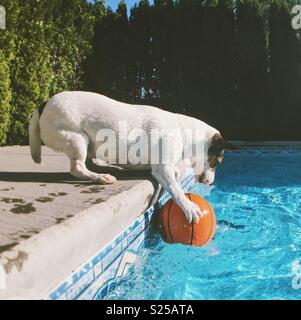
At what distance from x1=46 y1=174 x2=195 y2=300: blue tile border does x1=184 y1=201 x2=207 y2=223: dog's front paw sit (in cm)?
44

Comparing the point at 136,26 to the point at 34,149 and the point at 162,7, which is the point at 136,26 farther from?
the point at 34,149

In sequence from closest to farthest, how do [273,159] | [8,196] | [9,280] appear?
[9,280]
[8,196]
[273,159]

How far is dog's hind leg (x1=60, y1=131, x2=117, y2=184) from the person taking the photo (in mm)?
3537

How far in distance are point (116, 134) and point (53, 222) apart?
1.64m

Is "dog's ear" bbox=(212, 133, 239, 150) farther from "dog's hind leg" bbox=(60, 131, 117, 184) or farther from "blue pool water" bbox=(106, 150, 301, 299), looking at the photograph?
"dog's hind leg" bbox=(60, 131, 117, 184)

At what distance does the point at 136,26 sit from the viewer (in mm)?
16562

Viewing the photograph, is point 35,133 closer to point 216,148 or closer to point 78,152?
point 78,152

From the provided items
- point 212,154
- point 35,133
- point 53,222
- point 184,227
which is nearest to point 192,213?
point 184,227

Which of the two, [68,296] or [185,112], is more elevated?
[185,112]

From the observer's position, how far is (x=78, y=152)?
3564 mm

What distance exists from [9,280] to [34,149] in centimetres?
261

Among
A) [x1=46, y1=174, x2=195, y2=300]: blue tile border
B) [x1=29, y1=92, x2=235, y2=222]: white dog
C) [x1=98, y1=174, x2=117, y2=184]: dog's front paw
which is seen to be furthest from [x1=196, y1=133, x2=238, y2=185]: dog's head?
[x1=98, y1=174, x2=117, y2=184]: dog's front paw

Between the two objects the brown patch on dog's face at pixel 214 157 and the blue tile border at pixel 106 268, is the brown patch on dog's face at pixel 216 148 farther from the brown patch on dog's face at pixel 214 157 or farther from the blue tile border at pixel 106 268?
the blue tile border at pixel 106 268

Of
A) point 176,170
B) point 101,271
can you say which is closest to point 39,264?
point 101,271
